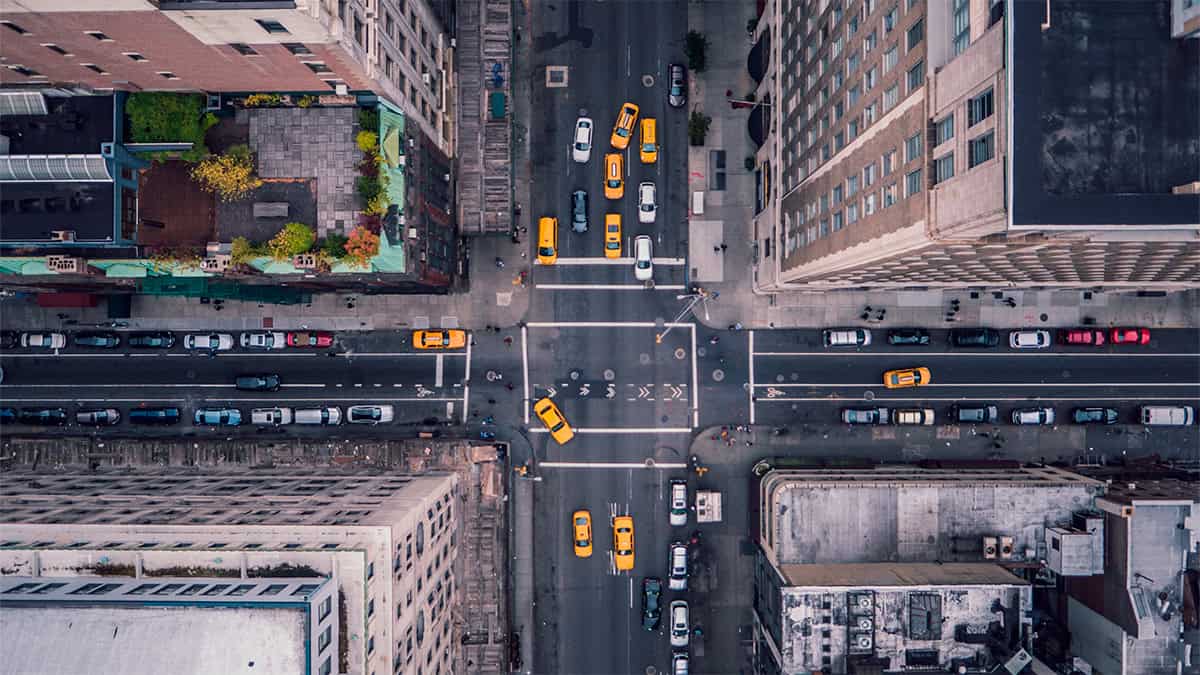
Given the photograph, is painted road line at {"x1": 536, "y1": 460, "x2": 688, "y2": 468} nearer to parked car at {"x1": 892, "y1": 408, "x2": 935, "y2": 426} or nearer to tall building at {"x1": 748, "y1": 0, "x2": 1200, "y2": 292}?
parked car at {"x1": 892, "y1": 408, "x2": 935, "y2": 426}

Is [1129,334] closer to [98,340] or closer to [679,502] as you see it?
[679,502]

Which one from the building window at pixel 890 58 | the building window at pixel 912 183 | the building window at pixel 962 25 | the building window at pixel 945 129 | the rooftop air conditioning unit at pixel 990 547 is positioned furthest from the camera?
the rooftop air conditioning unit at pixel 990 547

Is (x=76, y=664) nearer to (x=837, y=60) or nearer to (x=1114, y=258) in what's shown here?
(x=837, y=60)

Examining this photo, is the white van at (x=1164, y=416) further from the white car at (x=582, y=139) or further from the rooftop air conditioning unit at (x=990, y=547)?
the white car at (x=582, y=139)

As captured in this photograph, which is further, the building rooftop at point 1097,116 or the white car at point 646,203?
the white car at point 646,203

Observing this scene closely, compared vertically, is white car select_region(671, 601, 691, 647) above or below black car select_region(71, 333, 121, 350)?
below

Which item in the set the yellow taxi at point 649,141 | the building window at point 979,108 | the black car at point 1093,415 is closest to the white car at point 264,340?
the yellow taxi at point 649,141

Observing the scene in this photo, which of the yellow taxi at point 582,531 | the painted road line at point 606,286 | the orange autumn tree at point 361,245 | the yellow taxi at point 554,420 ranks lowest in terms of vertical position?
the yellow taxi at point 582,531

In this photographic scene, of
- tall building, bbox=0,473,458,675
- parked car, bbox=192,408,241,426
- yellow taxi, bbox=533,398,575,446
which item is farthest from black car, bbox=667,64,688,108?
parked car, bbox=192,408,241,426
